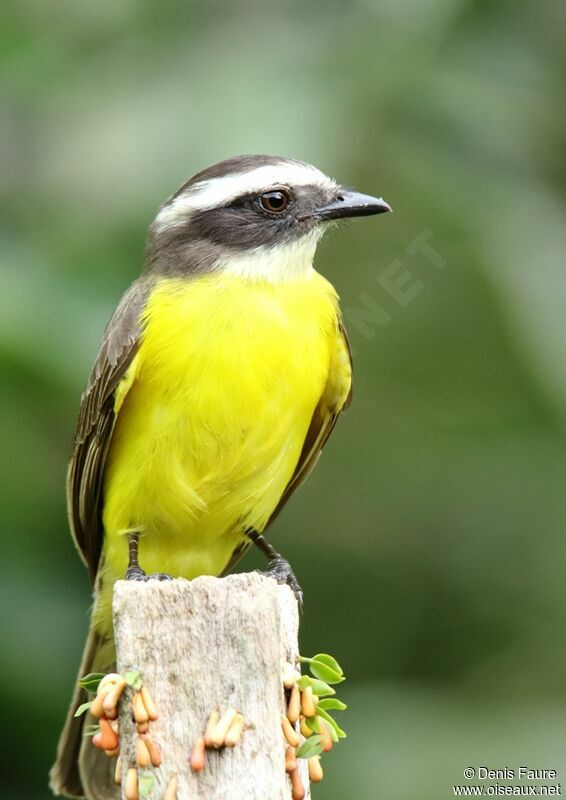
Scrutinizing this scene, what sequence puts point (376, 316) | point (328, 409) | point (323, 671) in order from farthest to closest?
point (376, 316) → point (328, 409) → point (323, 671)

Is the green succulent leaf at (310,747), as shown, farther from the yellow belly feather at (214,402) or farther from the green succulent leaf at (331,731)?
the yellow belly feather at (214,402)

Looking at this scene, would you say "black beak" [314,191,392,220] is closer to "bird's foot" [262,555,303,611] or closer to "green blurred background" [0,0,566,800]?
→ "green blurred background" [0,0,566,800]

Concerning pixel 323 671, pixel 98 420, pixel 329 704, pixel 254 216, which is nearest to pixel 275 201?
pixel 254 216

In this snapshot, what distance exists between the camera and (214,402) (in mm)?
5102

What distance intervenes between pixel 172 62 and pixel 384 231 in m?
1.45

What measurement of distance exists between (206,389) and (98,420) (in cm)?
50

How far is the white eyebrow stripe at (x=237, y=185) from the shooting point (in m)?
5.41

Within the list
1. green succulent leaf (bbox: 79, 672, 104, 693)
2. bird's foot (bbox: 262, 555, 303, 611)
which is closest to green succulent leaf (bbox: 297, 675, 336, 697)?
green succulent leaf (bbox: 79, 672, 104, 693)

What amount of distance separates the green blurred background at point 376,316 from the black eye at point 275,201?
0.25m

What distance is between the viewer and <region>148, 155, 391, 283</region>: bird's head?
540 cm

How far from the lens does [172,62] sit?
18.8 feet

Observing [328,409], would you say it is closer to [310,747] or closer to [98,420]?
[98,420]

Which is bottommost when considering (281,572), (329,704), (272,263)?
(329,704)

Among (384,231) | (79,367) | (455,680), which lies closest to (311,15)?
(384,231)
